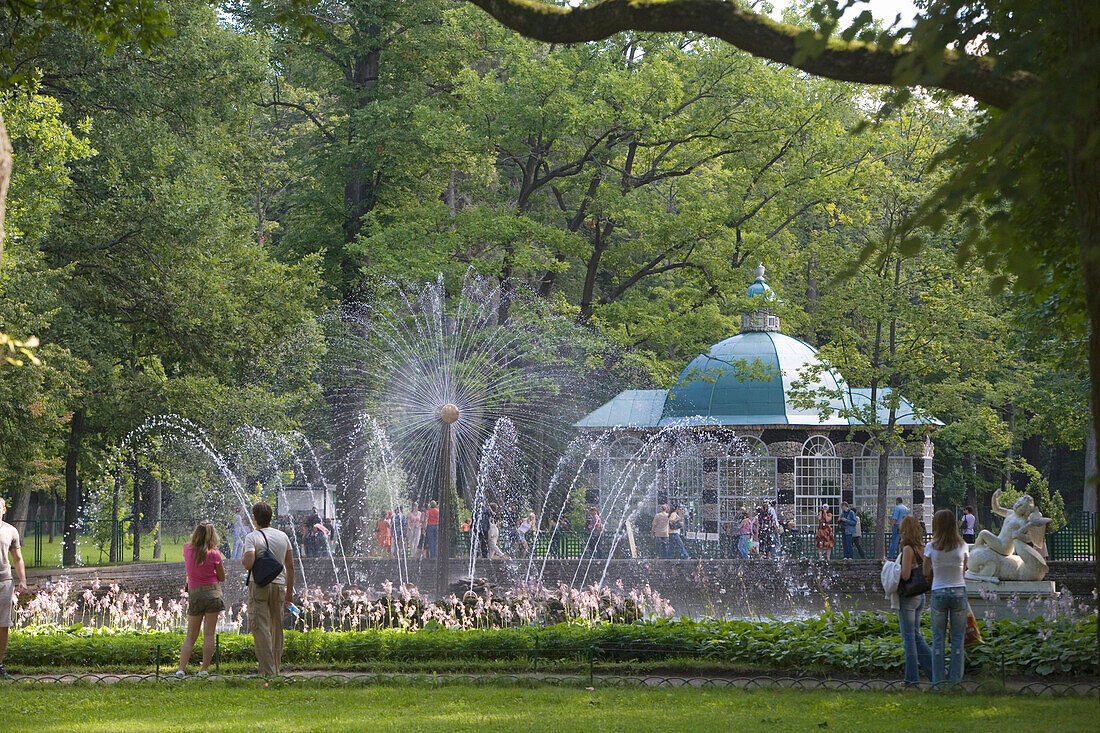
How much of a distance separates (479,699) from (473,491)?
22400 mm

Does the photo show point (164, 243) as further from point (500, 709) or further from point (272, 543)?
point (500, 709)

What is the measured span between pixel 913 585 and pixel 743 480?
23790 mm

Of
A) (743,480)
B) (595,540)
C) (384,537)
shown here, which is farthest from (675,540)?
(384,537)

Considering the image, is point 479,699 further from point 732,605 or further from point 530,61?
point 530,61

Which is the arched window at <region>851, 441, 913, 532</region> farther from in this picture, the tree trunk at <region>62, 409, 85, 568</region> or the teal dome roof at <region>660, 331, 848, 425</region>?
the tree trunk at <region>62, 409, 85, 568</region>

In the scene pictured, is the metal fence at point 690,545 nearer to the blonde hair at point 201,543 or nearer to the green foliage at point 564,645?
the green foliage at point 564,645

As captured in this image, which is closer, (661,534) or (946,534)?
(946,534)

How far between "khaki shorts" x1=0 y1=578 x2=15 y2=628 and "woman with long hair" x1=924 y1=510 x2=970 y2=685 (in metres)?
8.65

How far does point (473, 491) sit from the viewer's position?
107 feet

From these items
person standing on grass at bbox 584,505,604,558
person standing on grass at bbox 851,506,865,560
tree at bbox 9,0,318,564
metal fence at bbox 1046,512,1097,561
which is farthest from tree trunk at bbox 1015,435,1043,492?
tree at bbox 9,0,318,564

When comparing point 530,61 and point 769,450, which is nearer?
point 530,61

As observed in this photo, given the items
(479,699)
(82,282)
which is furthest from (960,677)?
(82,282)

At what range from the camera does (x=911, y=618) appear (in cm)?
1066

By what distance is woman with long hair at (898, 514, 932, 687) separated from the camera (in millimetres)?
10672
